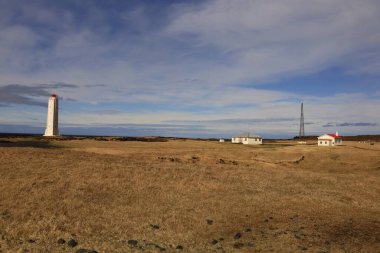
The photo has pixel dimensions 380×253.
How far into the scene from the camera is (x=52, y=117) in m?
85.7

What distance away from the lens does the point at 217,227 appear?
518 inches

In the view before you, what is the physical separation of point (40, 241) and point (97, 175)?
908 cm

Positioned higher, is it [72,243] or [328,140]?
[328,140]

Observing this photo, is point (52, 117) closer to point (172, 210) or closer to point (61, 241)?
point (172, 210)

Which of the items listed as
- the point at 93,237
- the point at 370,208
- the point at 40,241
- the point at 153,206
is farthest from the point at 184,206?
the point at 370,208

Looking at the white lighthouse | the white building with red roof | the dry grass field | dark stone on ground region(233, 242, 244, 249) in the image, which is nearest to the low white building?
the white building with red roof

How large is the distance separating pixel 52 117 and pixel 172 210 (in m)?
77.1

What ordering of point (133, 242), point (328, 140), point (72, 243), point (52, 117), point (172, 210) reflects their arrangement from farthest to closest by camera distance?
point (52, 117) < point (328, 140) < point (172, 210) < point (133, 242) < point (72, 243)

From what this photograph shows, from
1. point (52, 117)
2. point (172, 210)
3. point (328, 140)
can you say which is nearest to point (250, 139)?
point (328, 140)

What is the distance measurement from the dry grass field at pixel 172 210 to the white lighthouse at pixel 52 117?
208 feet

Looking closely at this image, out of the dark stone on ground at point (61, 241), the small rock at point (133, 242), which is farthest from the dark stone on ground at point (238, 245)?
the dark stone on ground at point (61, 241)

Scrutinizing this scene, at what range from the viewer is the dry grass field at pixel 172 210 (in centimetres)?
1134

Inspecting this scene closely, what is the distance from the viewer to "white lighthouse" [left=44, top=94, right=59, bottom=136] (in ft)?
280

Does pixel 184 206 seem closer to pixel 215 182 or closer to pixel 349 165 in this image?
pixel 215 182
